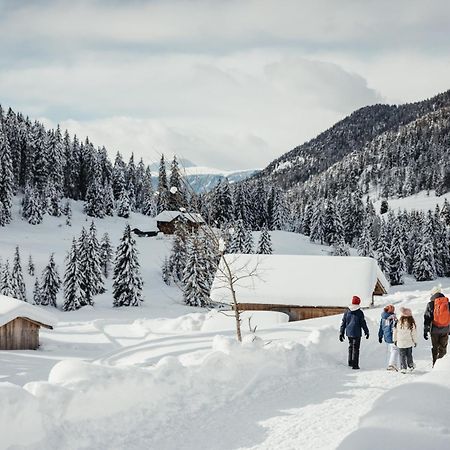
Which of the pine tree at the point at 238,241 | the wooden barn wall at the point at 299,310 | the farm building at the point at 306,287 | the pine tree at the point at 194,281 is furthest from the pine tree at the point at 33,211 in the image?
the wooden barn wall at the point at 299,310

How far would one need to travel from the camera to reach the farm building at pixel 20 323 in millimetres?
25812

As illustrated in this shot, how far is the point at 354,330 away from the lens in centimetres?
1226

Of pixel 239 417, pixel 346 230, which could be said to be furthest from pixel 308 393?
pixel 346 230

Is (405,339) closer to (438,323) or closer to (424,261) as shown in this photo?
(438,323)

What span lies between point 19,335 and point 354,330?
20238mm

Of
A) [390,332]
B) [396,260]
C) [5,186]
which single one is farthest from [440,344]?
[5,186]

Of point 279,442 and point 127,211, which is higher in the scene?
point 127,211

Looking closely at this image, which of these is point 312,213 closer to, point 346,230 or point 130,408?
point 346,230

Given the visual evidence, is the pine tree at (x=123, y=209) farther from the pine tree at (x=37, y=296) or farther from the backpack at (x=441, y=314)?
the backpack at (x=441, y=314)

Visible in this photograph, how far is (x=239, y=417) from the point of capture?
8203 mm

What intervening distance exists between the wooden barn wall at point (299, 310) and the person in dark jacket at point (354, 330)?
669 inches

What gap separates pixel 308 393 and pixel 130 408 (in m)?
3.49

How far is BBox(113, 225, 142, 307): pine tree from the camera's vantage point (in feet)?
180

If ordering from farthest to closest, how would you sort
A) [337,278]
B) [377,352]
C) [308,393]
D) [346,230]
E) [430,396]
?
[346,230], [337,278], [377,352], [308,393], [430,396]
